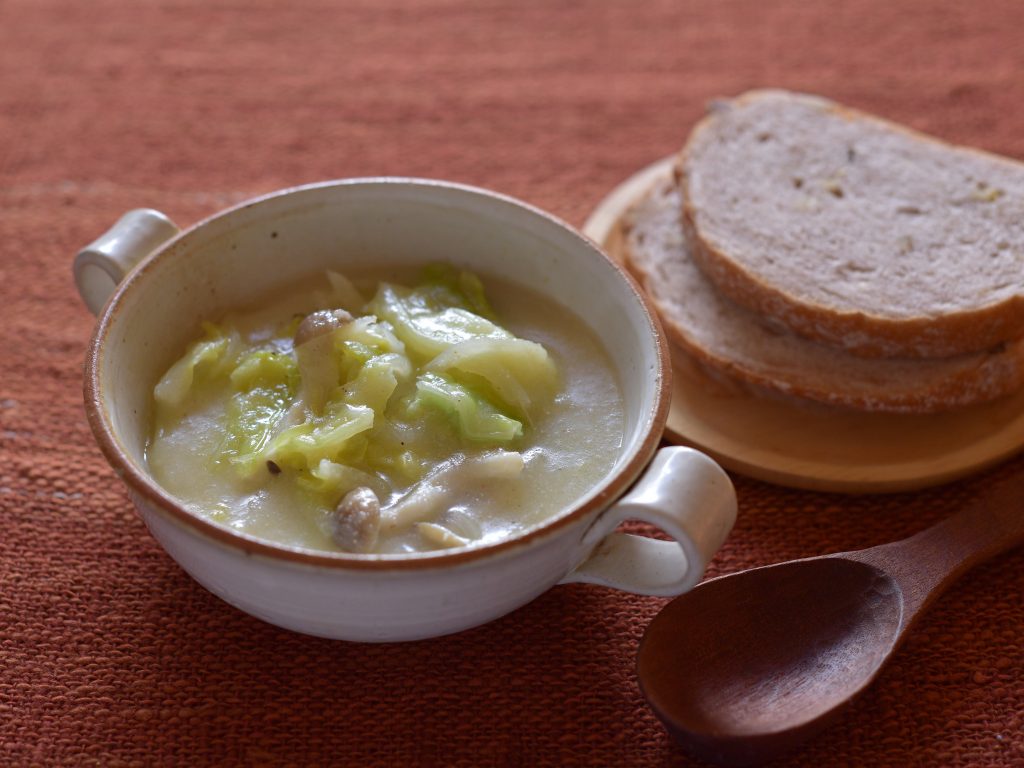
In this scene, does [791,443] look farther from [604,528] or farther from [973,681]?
[604,528]

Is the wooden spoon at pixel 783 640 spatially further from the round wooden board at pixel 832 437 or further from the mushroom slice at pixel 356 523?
the mushroom slice at pixel 356 523

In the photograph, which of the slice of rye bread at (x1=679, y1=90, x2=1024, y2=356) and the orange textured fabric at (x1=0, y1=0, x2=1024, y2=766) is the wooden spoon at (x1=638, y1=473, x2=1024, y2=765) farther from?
the slice of rye bread at (x1=679, y1=90, x2=1024, y2=356)

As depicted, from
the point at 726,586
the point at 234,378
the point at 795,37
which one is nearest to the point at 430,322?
the point at 234,378

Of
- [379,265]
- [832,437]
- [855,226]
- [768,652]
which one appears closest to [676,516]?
[768,652]

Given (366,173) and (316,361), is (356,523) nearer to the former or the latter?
(316,361)

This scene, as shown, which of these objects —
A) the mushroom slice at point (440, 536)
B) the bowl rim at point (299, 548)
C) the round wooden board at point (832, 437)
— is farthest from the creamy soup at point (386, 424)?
the round wooden board at point (832, 437)
